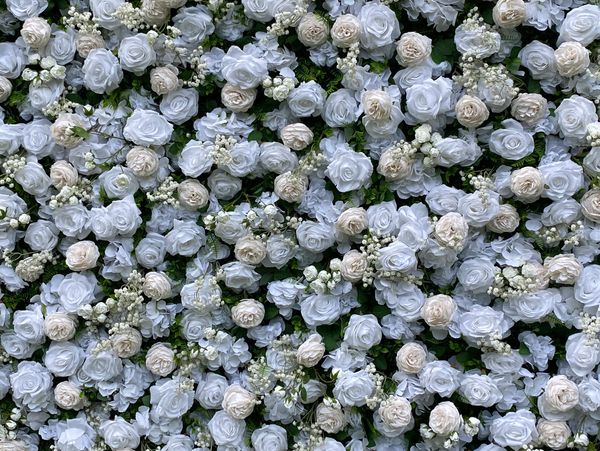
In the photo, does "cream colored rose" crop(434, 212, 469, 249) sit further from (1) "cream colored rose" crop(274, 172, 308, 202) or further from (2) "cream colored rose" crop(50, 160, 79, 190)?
(2) "cream colored rose" crop(50, 160, 79, 190)

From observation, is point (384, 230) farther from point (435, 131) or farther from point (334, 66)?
point (334, 66)

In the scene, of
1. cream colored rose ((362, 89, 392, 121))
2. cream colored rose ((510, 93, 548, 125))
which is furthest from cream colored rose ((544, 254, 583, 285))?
cream colored rose ((362, 89, 392, 121))

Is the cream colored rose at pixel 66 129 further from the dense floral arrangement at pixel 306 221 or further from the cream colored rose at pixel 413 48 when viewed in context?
the cream colored rose at pixel 413 48

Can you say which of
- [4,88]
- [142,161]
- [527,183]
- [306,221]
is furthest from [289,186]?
[4,88]

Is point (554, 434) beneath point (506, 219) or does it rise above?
beneath

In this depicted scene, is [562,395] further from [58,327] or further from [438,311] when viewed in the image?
[58,327]

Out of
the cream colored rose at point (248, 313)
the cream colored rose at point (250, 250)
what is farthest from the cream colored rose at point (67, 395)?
the cream colored rose at point (250, 250)
